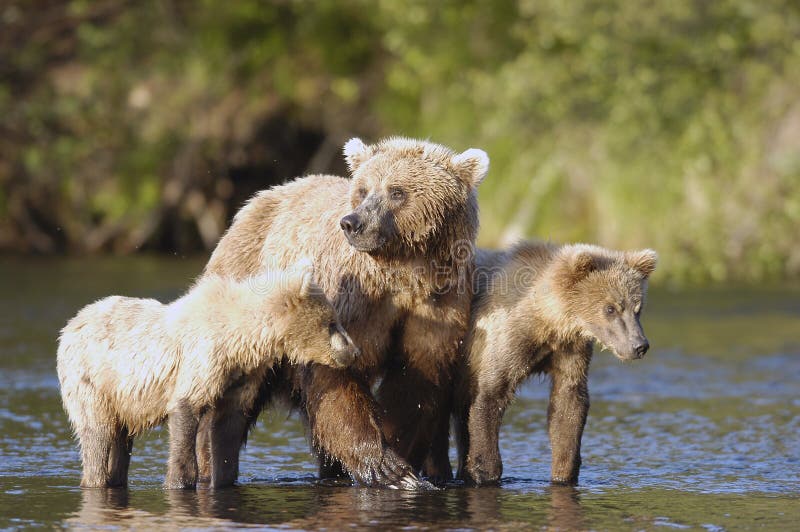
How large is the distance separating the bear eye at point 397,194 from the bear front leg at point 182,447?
1.85 m

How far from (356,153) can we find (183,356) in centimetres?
183

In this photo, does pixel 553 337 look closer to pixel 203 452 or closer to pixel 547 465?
pixel 547 465

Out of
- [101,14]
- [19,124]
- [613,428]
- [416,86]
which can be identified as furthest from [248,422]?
[101,14]

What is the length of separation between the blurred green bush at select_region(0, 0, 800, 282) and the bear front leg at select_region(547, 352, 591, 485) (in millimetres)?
15369

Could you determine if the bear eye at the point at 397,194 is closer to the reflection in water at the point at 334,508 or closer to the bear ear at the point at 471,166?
the bear ear at the point at 471,166

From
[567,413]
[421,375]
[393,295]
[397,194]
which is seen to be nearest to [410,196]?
[397,194]

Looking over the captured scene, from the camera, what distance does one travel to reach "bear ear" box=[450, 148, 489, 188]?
9.20 m

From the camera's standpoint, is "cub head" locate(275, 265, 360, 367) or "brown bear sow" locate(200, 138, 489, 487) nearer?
"cub head" locate(275, 265, 360, 367)

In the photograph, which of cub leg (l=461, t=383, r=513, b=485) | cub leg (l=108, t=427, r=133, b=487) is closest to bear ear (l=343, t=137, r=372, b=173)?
cub leg (l=461, t=383, r=513, b=485)

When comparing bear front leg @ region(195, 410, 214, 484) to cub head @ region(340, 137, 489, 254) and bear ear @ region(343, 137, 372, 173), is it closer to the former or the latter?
cub head @ region(340, 137, 489, 254)

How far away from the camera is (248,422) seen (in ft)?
31.7

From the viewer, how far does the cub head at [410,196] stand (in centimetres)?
884

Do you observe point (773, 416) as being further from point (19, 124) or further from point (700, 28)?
point (19, 124)

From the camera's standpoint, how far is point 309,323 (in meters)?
8.90
